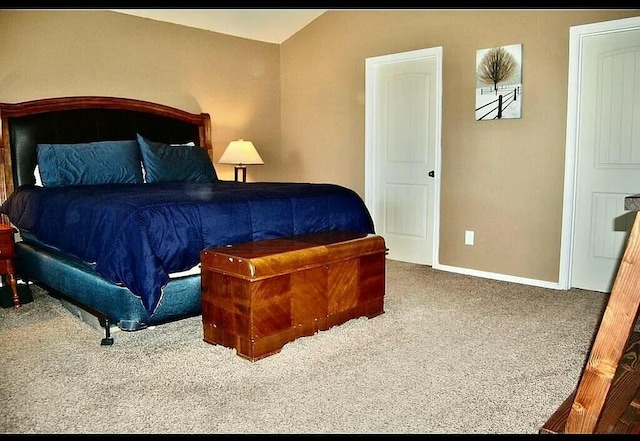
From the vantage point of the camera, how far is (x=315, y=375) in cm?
237

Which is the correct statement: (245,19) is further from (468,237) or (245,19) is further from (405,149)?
(468,237)

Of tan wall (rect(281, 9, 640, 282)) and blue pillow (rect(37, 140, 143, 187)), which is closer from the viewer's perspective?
blue pillow (rect(37, 140, 143, 187))

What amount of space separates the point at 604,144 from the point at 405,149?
66.6 inches

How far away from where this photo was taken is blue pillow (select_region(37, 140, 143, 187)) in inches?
150

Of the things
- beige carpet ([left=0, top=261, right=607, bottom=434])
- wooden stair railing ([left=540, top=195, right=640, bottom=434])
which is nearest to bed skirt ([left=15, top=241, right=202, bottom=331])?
beige carpet ([left=0, top=261, right=607, bottom=434])

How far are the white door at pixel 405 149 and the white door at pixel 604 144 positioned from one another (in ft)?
3.79

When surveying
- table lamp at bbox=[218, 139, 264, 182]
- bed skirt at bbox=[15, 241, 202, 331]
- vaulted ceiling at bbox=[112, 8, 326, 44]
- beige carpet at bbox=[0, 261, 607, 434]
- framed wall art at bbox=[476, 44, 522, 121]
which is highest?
vaulted ceiling at bbox=[112, 8, 326, 44]

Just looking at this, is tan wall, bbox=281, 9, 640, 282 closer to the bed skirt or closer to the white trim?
the white trim

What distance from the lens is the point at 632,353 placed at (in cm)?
224

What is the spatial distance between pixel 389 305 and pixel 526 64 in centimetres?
214

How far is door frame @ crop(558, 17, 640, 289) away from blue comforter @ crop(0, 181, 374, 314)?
5.02 ft

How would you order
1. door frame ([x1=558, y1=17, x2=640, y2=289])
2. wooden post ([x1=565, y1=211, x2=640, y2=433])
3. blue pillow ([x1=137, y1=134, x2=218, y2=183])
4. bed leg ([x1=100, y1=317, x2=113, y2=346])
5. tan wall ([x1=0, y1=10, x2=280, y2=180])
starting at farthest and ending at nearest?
1. blue pillow ([x1=137, y1=134, x2=218, y2=183])
2. tan wall ([x1=0, y1=10, x2=280, y2=180])
3. door frame ([x1=558, y1=17, x2=640, y2=289])
4. bed leg ([x1=100, y1=317, x2=113, y2=346])
5. wooden post ([x1=565, y1=211, x2=640, y2=433])

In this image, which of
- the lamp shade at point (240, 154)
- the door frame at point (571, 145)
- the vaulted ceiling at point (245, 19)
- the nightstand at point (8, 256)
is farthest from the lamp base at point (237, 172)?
the door frame at point (571, 145)
